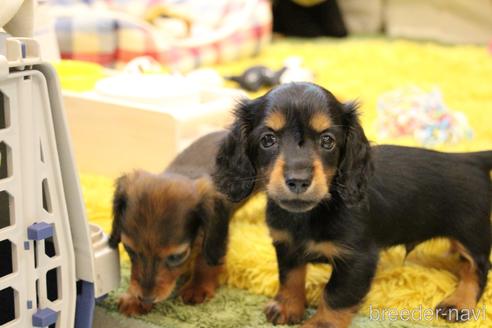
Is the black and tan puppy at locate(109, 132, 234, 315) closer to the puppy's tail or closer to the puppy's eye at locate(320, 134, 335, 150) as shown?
the puppy's eye at locate(320, 134, 335, 150)

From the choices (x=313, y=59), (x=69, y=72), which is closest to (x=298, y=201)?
(x=69, y=72)

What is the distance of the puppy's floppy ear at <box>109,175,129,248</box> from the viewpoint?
70.0 inches

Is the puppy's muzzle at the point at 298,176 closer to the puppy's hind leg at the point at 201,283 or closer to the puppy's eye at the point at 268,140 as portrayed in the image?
the puppy's eye at the point at 268,140

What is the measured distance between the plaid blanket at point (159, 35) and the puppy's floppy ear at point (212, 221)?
2.32 meters

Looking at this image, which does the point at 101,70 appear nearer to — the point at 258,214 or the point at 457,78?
the point at 258,214

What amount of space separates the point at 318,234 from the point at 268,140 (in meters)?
0.28

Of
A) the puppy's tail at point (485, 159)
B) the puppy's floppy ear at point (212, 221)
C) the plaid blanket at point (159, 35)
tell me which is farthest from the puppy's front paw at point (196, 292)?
the plaid blanket at point (159, 35)

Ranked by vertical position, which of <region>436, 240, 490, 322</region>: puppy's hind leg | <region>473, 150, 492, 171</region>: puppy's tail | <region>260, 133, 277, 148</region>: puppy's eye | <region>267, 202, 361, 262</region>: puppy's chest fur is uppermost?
<region>260, 133, 277, 148</region>: puppy's eye

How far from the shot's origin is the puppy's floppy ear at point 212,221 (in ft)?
5.95

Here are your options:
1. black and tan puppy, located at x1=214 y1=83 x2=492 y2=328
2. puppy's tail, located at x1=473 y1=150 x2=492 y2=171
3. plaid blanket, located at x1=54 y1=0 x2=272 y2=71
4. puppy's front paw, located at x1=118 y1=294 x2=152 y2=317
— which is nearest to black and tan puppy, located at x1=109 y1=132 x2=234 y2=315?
puppy's front paw, located at x1=118 y1=294 x2=152 y2=317

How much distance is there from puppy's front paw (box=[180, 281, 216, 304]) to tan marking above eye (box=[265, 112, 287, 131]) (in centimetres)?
61

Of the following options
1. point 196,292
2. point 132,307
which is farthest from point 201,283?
point 132,307

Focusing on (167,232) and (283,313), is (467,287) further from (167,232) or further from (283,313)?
(167,232)

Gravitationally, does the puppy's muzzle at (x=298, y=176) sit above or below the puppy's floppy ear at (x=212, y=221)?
above
